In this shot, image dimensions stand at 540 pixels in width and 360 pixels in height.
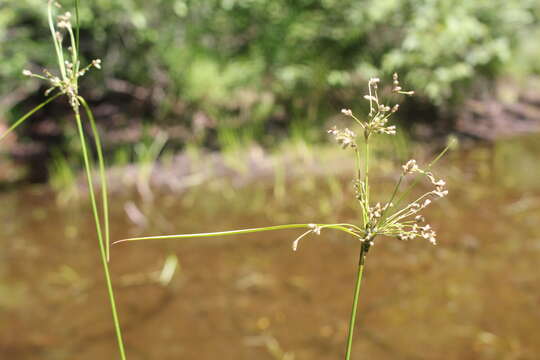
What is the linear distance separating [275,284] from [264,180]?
2.39 meters

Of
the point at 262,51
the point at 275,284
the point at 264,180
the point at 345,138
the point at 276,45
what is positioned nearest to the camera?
the point at 345,138

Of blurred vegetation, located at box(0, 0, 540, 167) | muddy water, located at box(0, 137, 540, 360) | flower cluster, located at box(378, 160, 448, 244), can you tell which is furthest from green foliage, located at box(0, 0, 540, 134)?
flower cluster, located at box(378, 160, 448, 244)

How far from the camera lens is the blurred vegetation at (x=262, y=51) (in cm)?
582

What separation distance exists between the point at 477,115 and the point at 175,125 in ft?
15.1

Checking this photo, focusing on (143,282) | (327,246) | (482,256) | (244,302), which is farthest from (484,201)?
(143,282)

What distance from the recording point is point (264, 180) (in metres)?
5.88

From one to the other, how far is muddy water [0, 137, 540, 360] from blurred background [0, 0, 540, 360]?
0.02 meters

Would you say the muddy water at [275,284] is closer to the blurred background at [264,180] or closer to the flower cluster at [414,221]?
the blurred background at [264,180]

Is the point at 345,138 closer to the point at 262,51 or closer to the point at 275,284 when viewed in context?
the point at 275,284

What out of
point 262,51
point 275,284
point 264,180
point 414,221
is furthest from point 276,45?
point 414,221

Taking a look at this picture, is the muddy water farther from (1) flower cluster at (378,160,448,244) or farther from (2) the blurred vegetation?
(1) flower cluster at (378,160,448,244)

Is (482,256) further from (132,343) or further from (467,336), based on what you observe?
(132,343)

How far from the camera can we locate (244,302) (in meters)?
3.43

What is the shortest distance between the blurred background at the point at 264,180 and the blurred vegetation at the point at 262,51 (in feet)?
0.09
